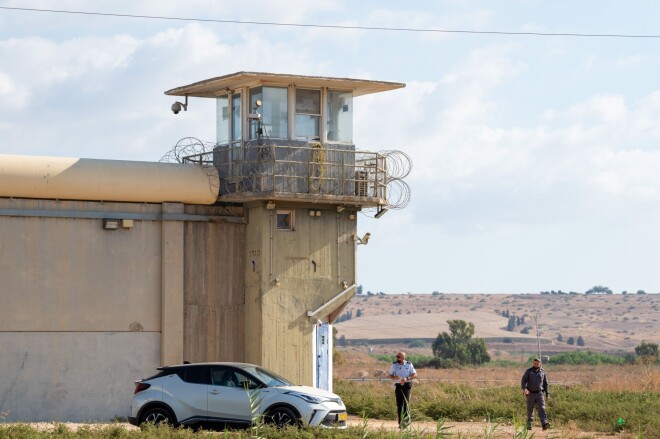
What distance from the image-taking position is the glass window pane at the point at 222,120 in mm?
33688

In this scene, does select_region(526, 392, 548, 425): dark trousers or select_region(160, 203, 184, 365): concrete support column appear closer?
select_region(526, 392, 548, 425): dark trousers

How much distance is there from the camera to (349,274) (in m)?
33.3

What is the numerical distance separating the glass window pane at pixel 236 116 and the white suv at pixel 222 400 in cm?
827

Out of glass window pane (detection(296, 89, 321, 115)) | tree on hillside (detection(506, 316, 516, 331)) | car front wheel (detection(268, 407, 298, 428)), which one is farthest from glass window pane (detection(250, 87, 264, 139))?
tree on hillside (detection(506, 316, 516, 331))

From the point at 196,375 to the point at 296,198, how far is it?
6717 millimetres

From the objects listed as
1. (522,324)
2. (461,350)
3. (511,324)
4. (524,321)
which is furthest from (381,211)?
(524,321)

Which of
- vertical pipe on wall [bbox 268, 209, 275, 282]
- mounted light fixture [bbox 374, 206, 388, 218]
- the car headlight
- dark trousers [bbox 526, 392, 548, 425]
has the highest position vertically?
mounted light fixture [bbox 374, 206, 388, 218]

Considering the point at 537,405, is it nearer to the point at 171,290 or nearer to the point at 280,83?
the point at 171,290

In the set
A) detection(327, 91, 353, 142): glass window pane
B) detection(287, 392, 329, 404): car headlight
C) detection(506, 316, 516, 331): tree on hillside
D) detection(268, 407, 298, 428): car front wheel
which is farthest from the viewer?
detection(506, 316, 516, 331): tree on hillside

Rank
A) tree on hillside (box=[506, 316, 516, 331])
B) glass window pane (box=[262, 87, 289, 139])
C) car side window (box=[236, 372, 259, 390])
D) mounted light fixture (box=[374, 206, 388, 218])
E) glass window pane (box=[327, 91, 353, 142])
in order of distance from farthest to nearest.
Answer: tree on hillside (box=[506, 316, 516, 331]), mounted light fixture (box=[374, 206, 388, 218]), glass window pane (box=[327, 91, 353, 142]), glass window pane (box=[262, 87, 289, 139]), car side window (box=[236, 372, 259, 390])

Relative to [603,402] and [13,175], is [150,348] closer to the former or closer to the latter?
[13,175]

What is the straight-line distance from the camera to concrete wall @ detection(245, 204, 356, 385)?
32.1 m

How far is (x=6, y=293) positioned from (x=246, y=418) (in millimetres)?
7617

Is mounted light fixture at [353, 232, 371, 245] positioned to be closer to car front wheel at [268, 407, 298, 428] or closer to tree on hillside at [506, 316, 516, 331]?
car front wheel at [268, 407, 298, 428]
